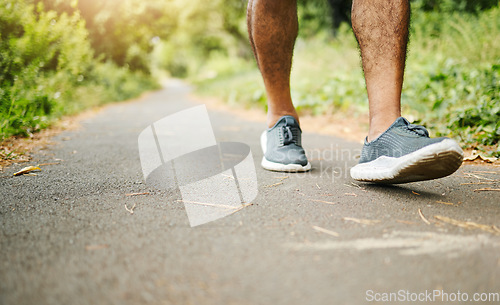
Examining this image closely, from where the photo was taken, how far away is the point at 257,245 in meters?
0.89

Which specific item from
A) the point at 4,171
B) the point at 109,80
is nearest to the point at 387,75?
the point at 4,171

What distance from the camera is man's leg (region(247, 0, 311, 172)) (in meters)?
1.77

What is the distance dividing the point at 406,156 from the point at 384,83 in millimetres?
380

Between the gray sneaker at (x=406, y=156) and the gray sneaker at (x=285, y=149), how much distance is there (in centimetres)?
36

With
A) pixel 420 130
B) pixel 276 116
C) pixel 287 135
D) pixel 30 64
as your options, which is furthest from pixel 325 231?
Result: pixel 30 64

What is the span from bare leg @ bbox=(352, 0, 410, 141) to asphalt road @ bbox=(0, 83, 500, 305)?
31cm

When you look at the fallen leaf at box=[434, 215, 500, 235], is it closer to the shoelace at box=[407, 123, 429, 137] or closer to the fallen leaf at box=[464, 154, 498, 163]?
the shoelace at box=[407, 123, 429, 137]

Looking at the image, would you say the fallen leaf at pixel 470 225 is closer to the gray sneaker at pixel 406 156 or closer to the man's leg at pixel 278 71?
the gray sneaker at pixel 406 156

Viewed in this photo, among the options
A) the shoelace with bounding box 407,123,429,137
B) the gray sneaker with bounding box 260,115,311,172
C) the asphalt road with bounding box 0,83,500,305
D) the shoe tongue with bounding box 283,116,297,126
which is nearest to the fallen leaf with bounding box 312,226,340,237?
the asphalt road with bounding box 0,83,500,305

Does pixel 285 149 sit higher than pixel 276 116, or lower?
lower

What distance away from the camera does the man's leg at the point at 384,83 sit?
129cm

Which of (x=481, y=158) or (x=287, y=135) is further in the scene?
(x=481, y=158)

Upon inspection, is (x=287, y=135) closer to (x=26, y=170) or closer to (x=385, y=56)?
(x=385, y=56)

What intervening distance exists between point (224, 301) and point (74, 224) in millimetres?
611
